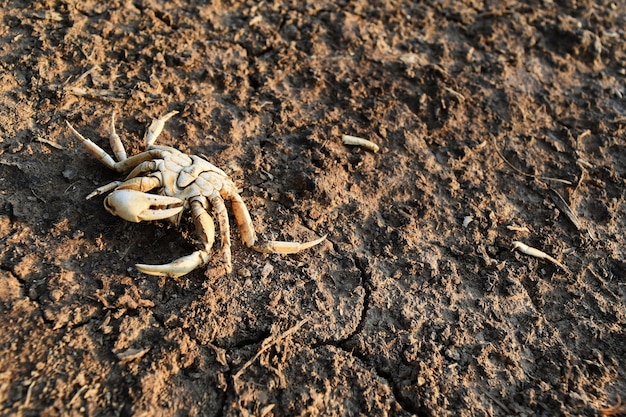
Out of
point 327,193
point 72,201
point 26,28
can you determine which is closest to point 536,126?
point 327,193

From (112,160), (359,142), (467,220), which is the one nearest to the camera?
(112,160)

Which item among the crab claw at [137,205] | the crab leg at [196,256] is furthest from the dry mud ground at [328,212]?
the crab claw at [137,205]

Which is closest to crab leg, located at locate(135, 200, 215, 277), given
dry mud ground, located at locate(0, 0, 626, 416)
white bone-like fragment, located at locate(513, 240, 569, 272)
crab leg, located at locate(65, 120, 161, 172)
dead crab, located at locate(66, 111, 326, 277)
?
dead crab, located at locate(66, 111, 326, 277)

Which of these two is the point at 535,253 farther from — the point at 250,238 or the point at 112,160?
the point at 112,160

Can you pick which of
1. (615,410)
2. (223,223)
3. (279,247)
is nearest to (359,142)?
(279,247)

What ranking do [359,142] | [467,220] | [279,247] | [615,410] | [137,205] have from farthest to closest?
[359,142] → [467,220] → [279,247] → [137,205] → [615,410]

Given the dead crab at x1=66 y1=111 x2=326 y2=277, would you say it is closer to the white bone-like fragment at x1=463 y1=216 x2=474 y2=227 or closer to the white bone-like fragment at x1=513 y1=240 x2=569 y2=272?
the white bone-like fragment at x1=463 y1=216 x2=474 y2=227

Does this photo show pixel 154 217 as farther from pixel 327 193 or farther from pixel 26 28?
pixel 26 28
